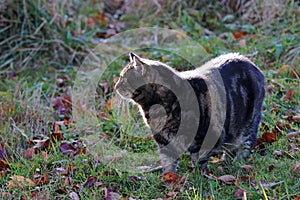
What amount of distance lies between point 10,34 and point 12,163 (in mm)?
2621

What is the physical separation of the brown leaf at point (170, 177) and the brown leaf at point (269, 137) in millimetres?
868

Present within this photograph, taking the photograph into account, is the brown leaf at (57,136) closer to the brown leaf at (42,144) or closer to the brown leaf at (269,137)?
the brown leaf at (42,144)

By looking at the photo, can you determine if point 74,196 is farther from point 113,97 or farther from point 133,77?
point 113,97

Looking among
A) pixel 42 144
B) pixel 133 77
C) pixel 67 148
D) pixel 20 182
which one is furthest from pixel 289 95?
pixel 20 182

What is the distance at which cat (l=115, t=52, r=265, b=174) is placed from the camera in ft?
11.0

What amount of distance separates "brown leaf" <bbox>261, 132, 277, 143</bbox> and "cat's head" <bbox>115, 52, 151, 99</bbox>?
114cm

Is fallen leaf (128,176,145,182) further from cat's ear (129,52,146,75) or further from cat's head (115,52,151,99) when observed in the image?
cat's ear (129,52,146,75)

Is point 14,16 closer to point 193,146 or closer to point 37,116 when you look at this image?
point 37,116

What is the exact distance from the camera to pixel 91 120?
4.37 meters

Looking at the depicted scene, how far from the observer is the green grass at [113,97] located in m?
3.34

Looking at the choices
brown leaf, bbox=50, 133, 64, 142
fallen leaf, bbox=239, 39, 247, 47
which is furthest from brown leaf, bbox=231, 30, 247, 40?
brown leaf, bbox=50, 133, 64, 142

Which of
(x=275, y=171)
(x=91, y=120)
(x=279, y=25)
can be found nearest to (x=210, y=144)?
(x=275, y=171)

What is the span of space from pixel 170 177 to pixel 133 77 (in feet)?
2.37

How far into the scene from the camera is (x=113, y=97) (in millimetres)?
4523
